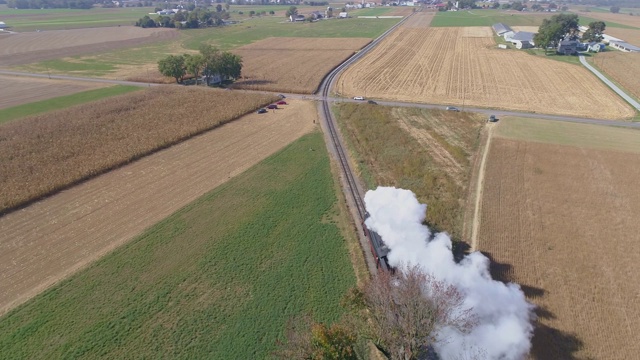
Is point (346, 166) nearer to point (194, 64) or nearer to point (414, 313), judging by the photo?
point (414, 313)

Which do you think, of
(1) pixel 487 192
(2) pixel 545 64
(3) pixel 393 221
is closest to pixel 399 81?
(2) pixel 545 64

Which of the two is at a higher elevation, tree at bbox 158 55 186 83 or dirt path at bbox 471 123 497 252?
tree at bbox 158 55 186 83

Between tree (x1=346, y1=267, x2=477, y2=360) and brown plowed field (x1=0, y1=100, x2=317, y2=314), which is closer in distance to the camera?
tree (x1=346, y1=267, x2=477, y2=360)

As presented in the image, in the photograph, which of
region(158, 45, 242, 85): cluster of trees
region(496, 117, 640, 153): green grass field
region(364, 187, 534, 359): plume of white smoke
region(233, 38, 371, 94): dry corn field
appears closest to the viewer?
region(364, 187, 534, 359): plume of white smoke

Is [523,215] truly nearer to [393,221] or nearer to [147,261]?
[393,221]

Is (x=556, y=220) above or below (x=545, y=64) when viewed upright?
below

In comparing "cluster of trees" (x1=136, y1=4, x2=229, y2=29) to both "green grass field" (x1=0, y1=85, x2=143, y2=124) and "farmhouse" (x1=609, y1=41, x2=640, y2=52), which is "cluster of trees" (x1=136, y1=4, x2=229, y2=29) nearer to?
"green grass field" (x1=0, y1=85, x2=143, y2=124)

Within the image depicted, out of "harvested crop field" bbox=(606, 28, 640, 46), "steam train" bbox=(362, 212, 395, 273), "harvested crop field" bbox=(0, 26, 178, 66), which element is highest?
"harvested crop field" bbox=(0, 26, 178, 66)

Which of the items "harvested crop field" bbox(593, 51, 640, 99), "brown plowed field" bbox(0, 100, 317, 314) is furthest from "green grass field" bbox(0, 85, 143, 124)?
"harvested crop field" bbox(593, 51, 640, 99)

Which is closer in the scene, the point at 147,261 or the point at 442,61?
the point at 147,261
